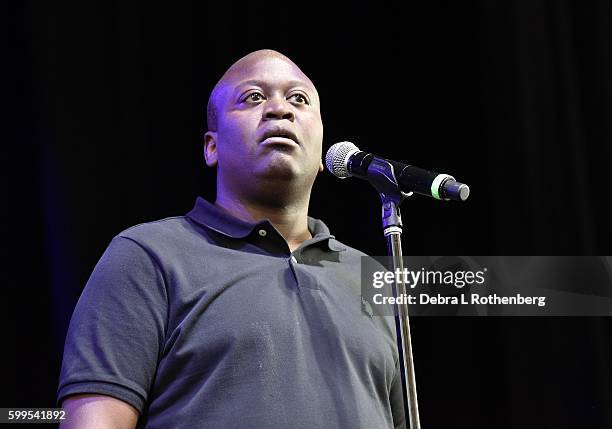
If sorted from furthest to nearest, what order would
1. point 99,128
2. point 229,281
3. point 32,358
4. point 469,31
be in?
point 469,31 < point 99,128 < point 32,358 < point 229,281

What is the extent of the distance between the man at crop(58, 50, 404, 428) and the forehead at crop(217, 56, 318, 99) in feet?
0.22

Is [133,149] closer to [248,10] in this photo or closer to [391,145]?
[248,10]

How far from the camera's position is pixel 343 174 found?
1523 millimetres

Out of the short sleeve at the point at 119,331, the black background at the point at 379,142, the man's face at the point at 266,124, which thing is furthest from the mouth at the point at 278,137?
the black background at the point at 379,142

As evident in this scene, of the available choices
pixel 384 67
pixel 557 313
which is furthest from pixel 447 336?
pixel 384 67

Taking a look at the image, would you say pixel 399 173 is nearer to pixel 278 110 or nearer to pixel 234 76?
pixel 278 110

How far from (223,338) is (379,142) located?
57.8 inches

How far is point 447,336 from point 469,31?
40.3 inches

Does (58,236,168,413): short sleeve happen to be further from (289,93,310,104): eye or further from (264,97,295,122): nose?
(289,93,310,104): eye

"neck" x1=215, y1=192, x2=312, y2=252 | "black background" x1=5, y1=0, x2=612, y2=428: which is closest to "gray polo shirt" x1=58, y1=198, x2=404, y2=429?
"neck" x1=215, y1=192, x2=312, y2=252

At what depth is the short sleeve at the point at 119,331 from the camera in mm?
1319

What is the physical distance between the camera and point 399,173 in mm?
1365

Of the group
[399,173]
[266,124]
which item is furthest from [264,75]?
[399,173]

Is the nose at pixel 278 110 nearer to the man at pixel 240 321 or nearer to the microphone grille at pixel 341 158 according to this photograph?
the man at pixel 240 321
